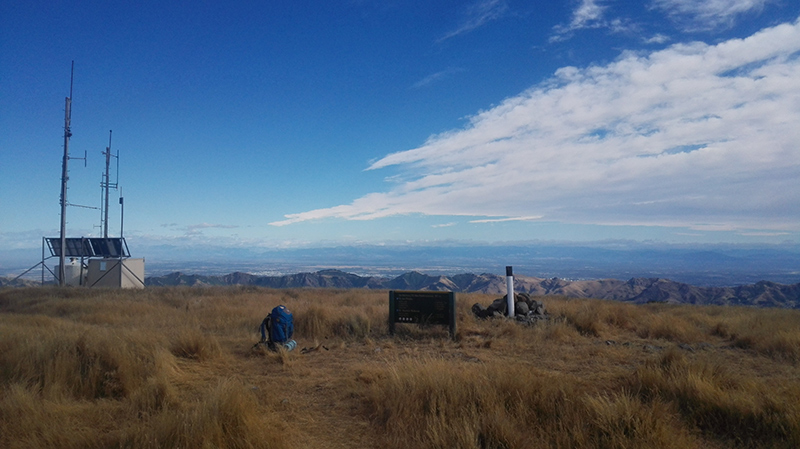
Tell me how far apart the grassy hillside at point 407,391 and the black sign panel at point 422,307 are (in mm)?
423

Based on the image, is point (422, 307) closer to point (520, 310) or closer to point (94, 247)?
point (520, 310)

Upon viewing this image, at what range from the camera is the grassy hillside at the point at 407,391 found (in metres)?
4.20

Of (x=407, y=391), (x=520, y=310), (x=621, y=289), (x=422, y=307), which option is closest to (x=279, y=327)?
(x=422, y=307)

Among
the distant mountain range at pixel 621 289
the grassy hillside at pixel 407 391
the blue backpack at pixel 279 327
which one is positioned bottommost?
the distant mountain range at pixel 621 289

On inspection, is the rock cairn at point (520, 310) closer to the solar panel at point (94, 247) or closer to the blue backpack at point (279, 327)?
the blue backpack at point (279, 327)

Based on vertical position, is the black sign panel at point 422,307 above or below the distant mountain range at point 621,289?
above

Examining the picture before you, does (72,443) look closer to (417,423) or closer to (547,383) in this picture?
(417,423)

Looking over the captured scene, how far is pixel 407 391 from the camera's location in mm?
5309

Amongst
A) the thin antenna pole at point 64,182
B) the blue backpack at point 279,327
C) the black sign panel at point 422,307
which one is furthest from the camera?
the thin antenna pole at point 64,182

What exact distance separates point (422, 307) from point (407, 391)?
4.92 metres

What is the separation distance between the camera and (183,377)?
6473 mm

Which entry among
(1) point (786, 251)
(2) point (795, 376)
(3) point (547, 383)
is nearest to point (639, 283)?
(2) point (795, 376)

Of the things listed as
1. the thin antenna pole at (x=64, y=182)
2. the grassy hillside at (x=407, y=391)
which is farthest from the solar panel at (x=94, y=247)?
the grassy hillside at (x=407, y=391)

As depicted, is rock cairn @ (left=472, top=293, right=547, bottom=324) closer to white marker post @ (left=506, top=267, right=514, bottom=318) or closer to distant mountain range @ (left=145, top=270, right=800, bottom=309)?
white marker post @ (left=506, top=267, right=514, bottom=318)
